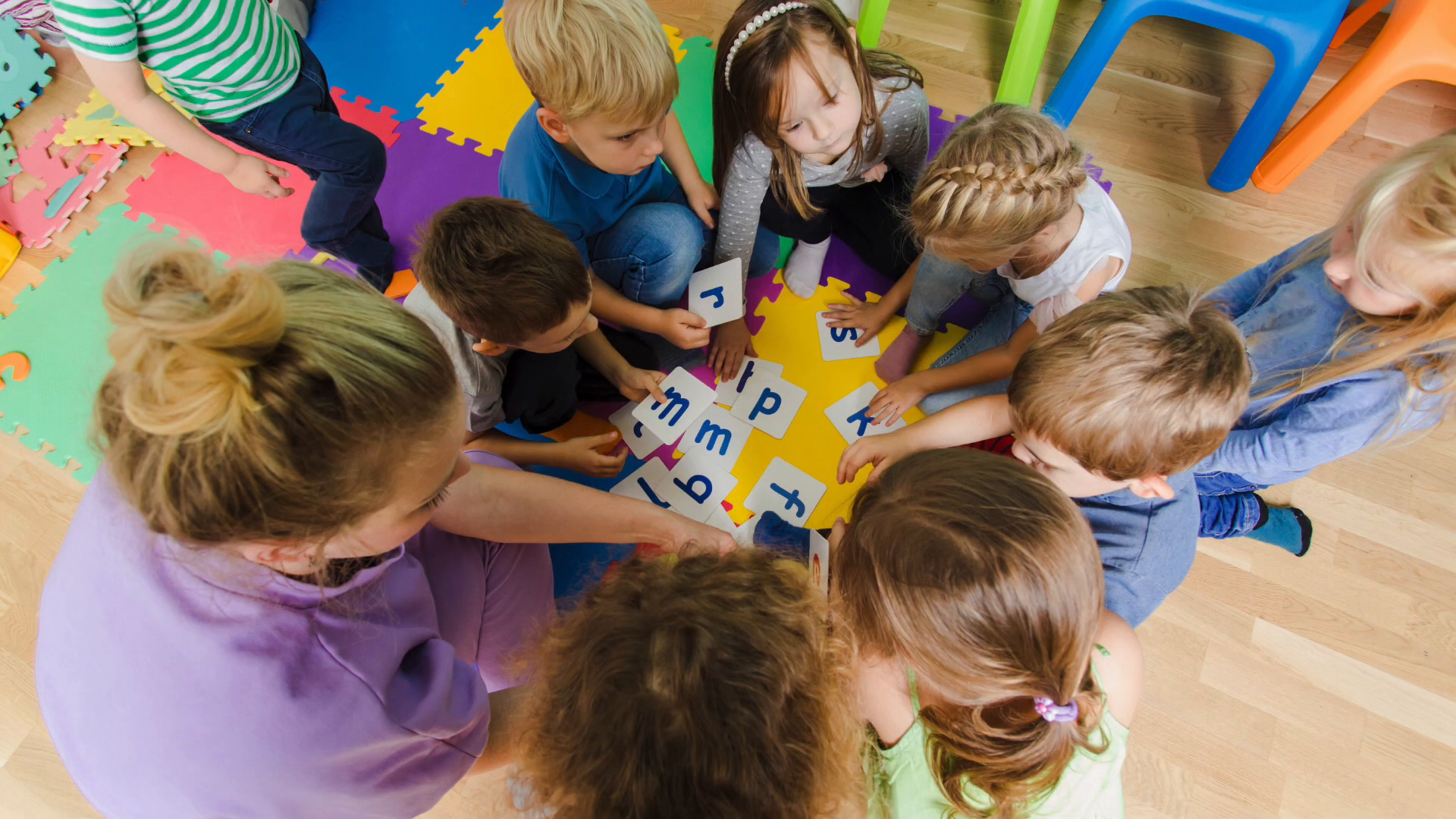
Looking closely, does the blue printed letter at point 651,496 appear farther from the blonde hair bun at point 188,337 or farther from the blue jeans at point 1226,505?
the blue jeans at point 1226,505

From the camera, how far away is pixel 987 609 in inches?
31.9

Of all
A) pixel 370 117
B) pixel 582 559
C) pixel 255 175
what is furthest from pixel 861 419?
pixel 370 117

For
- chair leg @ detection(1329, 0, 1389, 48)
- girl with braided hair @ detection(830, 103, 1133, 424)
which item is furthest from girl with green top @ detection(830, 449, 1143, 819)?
chair leg @ detection(1329, 0, 1389, 48)

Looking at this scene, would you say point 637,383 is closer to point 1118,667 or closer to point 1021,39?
point 1118,667

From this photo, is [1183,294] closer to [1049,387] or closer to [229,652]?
[1049,387]

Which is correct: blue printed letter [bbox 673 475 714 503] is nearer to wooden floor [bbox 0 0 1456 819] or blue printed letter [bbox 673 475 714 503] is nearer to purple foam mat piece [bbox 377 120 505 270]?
wooden floor [bbox 0 0 1456 819]

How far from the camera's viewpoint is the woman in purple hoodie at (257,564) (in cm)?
59

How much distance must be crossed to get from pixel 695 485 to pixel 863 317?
25.5 inches

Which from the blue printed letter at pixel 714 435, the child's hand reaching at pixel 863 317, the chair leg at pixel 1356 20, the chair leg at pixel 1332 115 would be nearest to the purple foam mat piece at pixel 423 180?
the blue printed letter at pixel 714 435

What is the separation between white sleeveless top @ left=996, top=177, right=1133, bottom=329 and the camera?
1348mm

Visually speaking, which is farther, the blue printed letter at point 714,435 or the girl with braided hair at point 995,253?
the blue printed letter at point 714,435

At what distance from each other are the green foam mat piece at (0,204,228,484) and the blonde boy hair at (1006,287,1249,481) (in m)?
2.04

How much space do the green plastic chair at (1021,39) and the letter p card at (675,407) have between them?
107 centimetres

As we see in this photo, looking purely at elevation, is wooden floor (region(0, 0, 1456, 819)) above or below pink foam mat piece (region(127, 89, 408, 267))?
below
